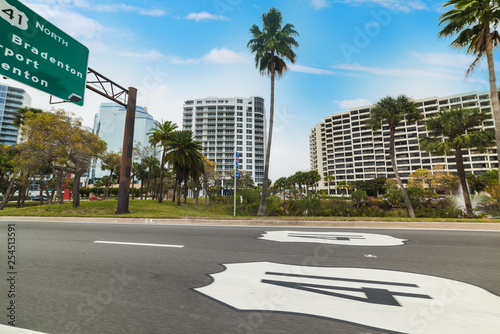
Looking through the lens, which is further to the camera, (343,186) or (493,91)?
(343,186)

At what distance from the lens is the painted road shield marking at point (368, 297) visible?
79.4 inches

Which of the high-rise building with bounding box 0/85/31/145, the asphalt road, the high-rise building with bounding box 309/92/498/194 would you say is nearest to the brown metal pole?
the asphalt road

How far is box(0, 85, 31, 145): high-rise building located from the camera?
3748 inches

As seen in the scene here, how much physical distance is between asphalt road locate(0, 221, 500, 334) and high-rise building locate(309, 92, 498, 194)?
3032 inches

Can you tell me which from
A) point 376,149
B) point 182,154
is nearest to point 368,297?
point 182,154

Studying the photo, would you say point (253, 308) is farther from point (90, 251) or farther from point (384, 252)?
point (90, 251)

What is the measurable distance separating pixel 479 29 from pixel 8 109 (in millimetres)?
148562

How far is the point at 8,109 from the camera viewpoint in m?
97.8

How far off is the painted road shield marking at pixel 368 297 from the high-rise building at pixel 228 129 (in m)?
95.9

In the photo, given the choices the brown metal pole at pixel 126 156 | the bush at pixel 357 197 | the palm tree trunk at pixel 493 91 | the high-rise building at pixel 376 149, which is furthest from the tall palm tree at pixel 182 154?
the high-rise building at pixel 376 149

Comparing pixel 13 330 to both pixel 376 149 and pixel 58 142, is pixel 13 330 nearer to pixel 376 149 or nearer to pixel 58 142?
pixel 58 142

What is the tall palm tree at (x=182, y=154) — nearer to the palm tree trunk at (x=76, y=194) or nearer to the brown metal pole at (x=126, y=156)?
the palm tree trunk at (x=76, y=194)

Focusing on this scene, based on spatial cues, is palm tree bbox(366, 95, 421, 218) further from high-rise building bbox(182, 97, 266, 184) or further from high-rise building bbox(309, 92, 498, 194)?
high-rise building bbox(182, 97, 266, 184)

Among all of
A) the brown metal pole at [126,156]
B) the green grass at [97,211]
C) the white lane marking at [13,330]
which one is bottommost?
the green grass at [97,211]
